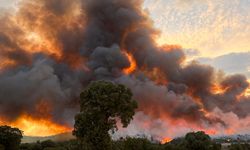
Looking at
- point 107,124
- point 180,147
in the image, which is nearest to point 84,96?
point 107,124

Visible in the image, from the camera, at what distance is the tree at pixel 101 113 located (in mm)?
49312

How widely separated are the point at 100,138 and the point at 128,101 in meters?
7.14

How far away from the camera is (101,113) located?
50031mm

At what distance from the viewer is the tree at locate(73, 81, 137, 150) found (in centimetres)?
4931

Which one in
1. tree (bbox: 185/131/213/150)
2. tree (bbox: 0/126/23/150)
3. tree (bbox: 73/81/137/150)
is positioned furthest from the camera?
tree (bbox: 185/131/213/150)

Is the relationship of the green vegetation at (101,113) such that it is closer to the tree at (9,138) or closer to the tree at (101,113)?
the tree at (101,113)

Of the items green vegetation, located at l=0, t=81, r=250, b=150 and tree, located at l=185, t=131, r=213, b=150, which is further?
tree, located at l=185, t=131, r=213, b=150

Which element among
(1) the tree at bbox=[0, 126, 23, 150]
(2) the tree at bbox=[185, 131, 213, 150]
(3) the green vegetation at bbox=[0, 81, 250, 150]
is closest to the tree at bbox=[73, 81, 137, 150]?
(3) the green vegetation at bbox=[0, 81, 250, 150]

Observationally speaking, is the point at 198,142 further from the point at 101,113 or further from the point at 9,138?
the point at 101,113

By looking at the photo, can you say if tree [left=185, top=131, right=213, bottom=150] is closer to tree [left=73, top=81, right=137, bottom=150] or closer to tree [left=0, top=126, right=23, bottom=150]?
tree [left=0, top=126, right=23, bottom=150]

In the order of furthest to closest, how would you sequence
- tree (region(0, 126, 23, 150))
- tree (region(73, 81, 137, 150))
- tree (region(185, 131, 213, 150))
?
tree (region(185, 131, 213, 150))
tree (region(0, 126, 23, 150))
tree (region(73, 81, 137, 150))

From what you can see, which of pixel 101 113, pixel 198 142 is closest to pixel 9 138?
pixel 101 113

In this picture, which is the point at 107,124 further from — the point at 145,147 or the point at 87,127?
the point at 145,147

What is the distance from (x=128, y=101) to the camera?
5134 centimetres
